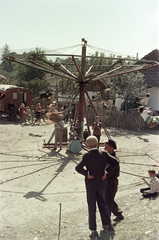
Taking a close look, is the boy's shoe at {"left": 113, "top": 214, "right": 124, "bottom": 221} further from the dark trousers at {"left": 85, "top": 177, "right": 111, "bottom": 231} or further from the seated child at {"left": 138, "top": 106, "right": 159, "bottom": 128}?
the seated child at {"left": 138, "top": 106, "right": 159, "bottom": 128}

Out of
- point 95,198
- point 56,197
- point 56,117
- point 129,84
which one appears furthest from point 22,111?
point 95,198

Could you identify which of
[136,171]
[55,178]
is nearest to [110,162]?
[55,178]

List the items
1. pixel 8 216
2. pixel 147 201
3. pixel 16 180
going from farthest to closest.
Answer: pixel 16 180
pixel 147 201
pixel 8 216

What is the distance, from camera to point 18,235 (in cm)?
424

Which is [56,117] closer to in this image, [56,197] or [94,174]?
[56,197]

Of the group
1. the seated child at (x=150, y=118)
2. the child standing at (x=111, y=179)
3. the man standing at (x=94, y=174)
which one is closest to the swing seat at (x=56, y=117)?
the seated child at (x=150, y=118)

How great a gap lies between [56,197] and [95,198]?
2045 millimetres

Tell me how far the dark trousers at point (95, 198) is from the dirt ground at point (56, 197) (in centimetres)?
26

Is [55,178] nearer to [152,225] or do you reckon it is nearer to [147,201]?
[147,201]

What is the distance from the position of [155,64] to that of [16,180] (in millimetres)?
6776

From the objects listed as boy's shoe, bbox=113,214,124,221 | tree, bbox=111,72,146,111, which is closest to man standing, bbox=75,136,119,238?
boy's shoe, bbox=113,214,124,221

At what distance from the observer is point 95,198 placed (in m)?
4.22

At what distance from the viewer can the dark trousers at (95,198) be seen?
163 inches

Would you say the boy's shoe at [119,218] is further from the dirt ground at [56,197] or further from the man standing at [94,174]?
the man standing at [94,174]
